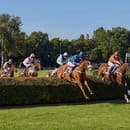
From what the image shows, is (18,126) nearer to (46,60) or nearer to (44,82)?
(44,82)

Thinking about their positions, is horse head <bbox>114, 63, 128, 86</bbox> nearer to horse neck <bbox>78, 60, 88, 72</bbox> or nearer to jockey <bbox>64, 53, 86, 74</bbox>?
jockey <bbox>64, 53, 86, 74</bbox>

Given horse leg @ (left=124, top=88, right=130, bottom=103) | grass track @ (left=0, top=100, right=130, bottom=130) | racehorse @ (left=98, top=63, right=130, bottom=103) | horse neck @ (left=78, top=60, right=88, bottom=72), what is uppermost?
horse neck @ (left=78, top=60, right=88, bottom=72)

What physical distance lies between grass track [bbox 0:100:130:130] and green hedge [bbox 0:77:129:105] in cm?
75

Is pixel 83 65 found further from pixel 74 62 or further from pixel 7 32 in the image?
pixel 7 32

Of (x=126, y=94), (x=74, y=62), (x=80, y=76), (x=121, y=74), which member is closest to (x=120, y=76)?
(x=121, y=74)

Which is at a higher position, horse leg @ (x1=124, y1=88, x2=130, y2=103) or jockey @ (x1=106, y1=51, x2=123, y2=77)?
jockey @ (x1=106, y1=51, x2=123, y2=77)

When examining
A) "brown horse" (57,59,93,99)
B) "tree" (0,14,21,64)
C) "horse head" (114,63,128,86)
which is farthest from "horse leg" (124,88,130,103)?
"tree" (0,14,21,64)

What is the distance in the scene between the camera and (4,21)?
343 ft

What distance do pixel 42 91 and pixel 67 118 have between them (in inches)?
181

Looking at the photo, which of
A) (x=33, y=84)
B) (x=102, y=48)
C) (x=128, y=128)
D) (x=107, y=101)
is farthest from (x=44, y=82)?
(x=102, y=48)

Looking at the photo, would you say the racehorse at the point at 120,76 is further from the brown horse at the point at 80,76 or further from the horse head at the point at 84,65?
the brown horse at the point at 80,76

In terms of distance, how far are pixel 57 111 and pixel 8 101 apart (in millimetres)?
2618

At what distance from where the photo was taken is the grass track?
1299 centimetres

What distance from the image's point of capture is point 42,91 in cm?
1919
